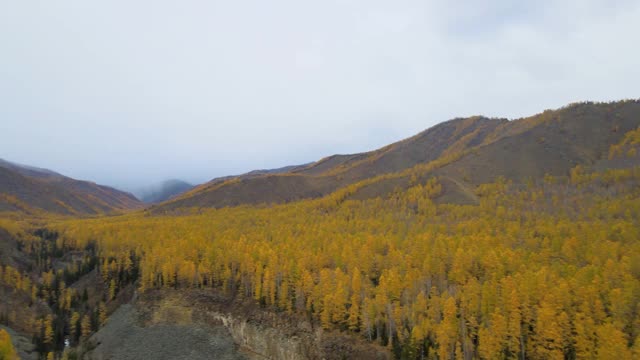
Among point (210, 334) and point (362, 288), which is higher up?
point (362, 288)

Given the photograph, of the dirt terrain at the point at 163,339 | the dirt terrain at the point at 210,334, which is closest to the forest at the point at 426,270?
the dirt terrain at the point at 210,334

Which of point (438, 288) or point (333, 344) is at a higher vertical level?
point (438, 288)

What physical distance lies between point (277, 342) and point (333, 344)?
12.7 m

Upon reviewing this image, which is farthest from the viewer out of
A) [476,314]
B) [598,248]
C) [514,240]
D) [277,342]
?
[514,240]

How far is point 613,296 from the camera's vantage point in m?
64.1

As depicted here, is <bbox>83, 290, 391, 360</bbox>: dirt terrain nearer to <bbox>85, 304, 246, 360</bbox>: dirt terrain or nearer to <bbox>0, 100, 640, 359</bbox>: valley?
<bbox>85, 304, 246, 360</bbox>: dirt terrain

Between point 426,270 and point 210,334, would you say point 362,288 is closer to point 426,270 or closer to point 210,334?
point 426,270

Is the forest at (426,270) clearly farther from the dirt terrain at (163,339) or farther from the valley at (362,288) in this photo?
the dirt terrain at (163,339)

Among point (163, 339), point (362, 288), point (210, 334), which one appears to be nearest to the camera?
point (362, 288)

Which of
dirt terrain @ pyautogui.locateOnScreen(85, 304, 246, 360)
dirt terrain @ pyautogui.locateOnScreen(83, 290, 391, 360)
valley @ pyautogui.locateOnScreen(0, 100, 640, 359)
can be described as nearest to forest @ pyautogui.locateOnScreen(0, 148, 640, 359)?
valley @ pyautogui.locateOnScreen(0, 100, 640, 359)

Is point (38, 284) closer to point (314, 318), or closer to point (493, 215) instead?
point (314, 318)

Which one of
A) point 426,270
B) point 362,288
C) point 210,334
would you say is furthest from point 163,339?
point 426,270

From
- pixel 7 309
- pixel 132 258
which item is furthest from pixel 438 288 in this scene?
pixel 7 309

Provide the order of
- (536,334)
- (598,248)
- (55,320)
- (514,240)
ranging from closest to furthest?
(536,334) → (598,248) → (514,240) → (55,320)
